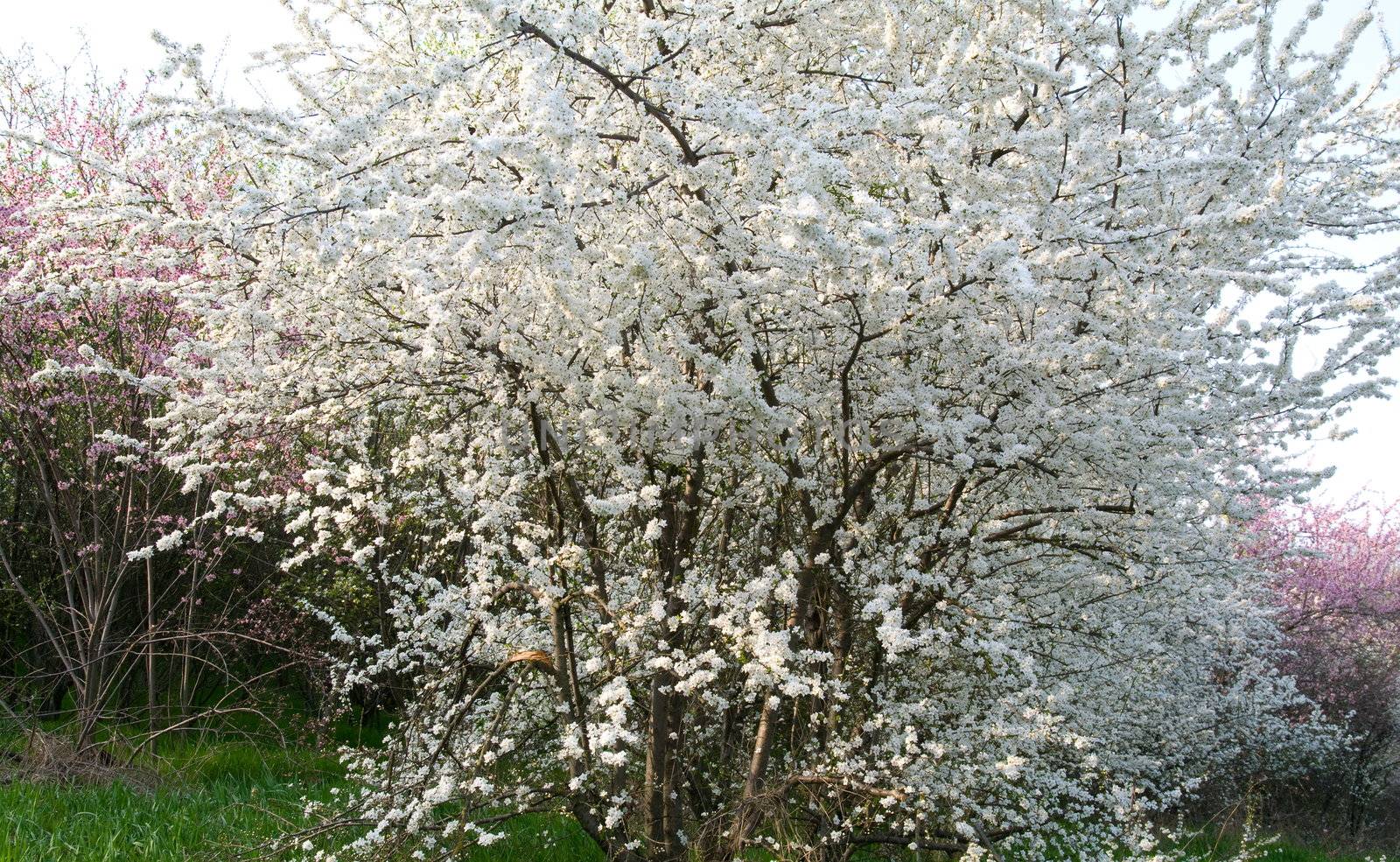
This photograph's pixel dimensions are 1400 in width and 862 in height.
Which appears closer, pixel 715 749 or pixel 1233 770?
pixel 715 749

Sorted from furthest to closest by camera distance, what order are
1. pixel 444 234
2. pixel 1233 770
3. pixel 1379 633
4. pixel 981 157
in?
pixel 1379 633
pixel 1233 770
pixel 981 157
pixel 444 234

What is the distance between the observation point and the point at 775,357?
559 cm

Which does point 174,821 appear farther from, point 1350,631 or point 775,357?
point 1350,631

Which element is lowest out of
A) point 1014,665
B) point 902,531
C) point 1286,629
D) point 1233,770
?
point 1233,770

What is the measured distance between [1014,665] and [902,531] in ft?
3.19

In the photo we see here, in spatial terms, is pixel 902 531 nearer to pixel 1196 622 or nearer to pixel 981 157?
pixel 981 157

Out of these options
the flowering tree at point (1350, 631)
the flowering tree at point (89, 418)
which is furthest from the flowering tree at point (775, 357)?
the flowering tree at point (1350, 631)

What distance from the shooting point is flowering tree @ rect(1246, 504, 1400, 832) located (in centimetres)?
1373

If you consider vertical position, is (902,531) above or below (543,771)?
above

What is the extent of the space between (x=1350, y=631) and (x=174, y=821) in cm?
1717

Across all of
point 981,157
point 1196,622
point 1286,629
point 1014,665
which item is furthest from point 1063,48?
point 1286,629

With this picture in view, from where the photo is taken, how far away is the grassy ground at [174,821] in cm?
491

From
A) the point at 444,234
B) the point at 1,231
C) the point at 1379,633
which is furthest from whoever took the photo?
the point at 1379,633

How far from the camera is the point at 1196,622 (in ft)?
33.8
